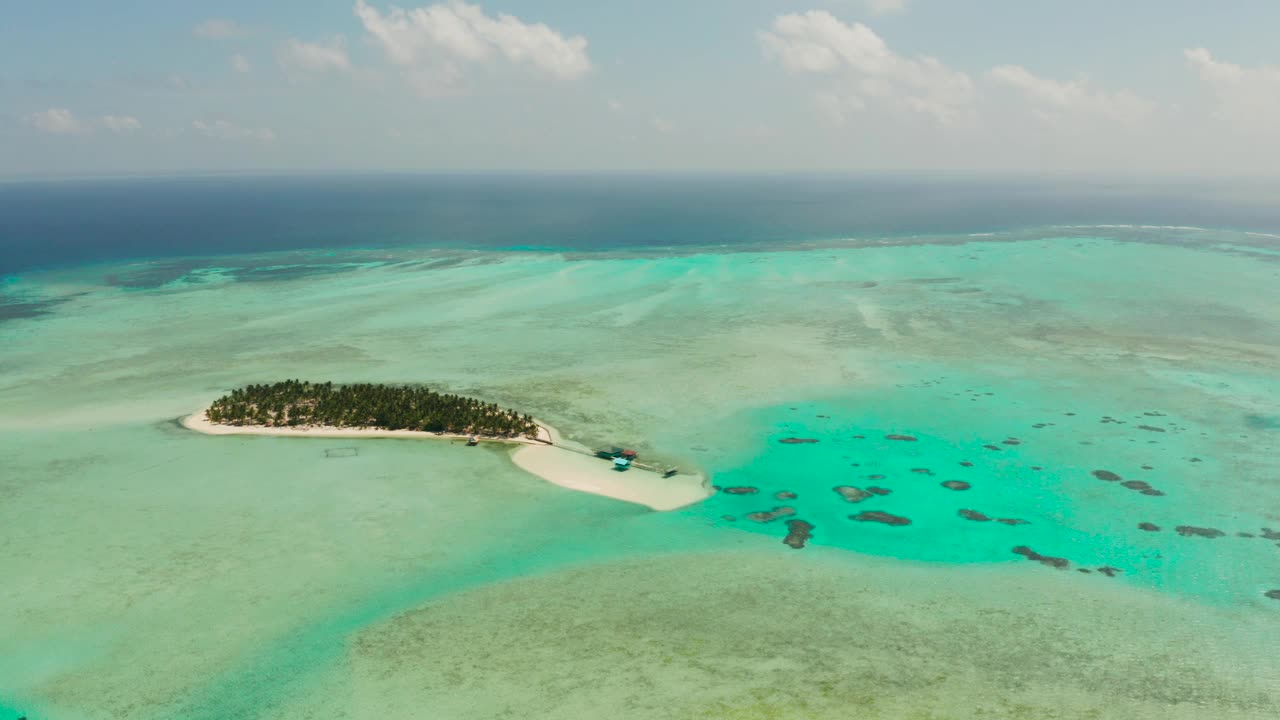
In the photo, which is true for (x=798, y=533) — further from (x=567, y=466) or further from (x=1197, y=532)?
(x=1197, y=532)

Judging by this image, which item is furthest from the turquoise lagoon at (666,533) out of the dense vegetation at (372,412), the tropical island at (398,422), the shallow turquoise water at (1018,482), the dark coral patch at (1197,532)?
the dense vegetation at (372,412)

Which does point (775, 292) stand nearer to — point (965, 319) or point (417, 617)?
point (965, 319)

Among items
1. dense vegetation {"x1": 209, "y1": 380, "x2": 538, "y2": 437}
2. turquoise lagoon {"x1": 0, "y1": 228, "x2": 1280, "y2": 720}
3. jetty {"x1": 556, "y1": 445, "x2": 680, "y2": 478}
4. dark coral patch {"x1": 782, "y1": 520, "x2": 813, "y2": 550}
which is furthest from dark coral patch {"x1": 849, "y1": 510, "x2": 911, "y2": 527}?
dense vegetation {"x1": 209, "y1": 380, "x2": 538, "y2": 437}

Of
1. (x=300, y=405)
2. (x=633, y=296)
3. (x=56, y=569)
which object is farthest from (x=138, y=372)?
(x=633, y=296)

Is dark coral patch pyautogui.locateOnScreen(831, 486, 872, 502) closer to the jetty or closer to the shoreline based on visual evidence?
the shoreline

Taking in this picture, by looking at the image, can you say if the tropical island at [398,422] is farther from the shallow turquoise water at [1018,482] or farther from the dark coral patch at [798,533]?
the shallow turquoise water at [1018,482]
